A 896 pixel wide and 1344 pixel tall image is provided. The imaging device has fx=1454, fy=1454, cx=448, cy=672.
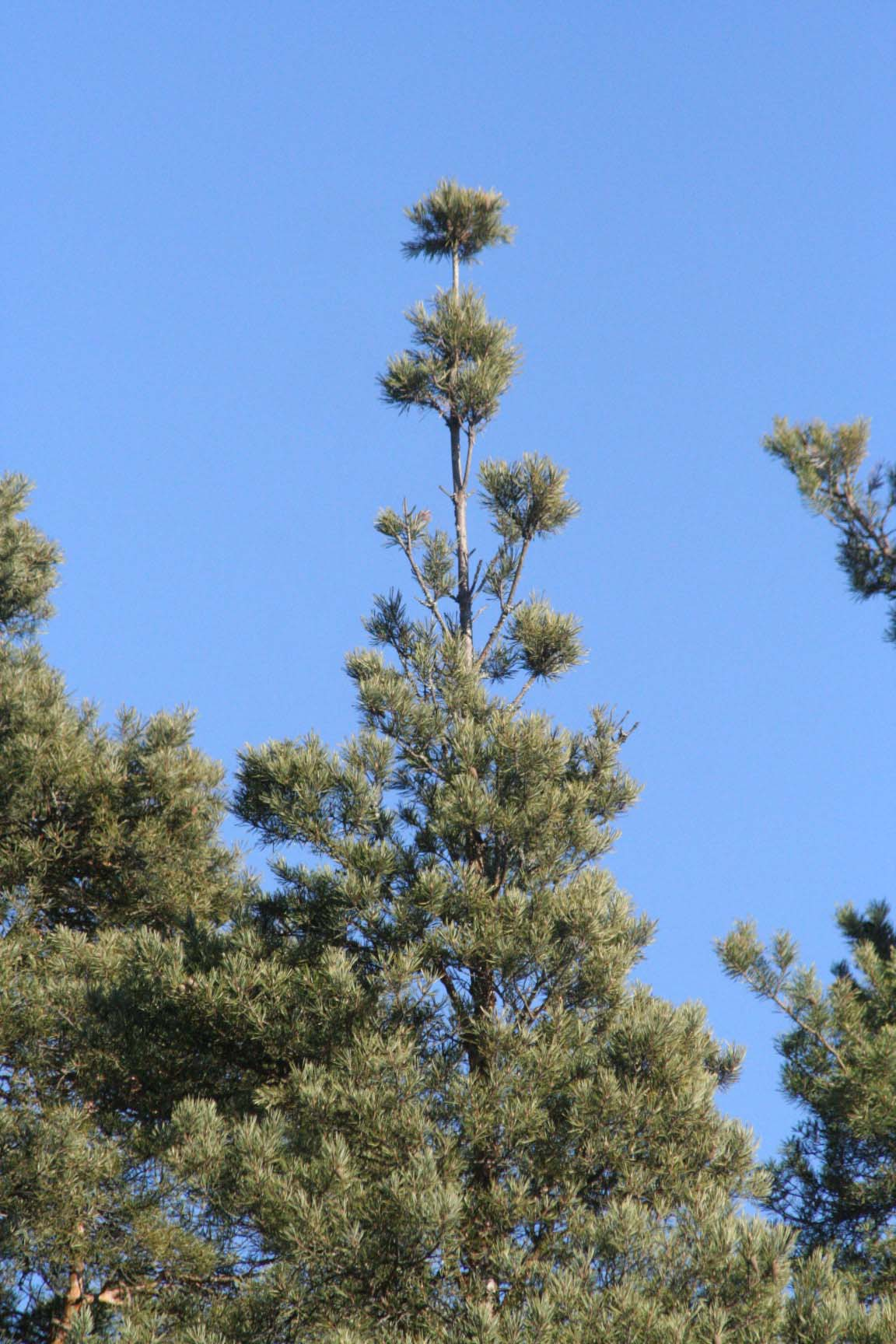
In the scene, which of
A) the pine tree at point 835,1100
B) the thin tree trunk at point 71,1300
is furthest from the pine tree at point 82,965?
the pine tree at point 835,1100

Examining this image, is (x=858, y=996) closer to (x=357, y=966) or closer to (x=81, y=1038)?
(x=357, y=966)

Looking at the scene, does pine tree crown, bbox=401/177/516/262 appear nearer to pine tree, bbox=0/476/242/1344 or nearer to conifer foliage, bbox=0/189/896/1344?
conifer foliage, bbox=0/189/896/1344

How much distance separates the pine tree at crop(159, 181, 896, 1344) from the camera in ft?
19.8

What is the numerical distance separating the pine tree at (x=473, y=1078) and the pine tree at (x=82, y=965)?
745 millimetres

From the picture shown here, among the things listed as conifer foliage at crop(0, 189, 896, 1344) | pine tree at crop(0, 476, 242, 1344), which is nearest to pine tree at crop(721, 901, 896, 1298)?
conifer foliage at crop(0, 189, 896, 1344)

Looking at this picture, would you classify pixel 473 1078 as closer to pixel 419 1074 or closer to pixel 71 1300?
pixel 419 1074

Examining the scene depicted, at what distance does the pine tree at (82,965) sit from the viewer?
7531 mm

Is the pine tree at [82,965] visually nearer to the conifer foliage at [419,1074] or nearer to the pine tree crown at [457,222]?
the conifer foliage at [419,1074]

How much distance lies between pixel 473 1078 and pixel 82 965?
2991 millimetres

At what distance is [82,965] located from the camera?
875 centimetres

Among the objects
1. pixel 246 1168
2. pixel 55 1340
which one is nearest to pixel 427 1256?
pixel 246 1168

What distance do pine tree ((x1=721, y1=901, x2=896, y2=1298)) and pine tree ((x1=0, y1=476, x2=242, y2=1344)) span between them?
3524 millimetres

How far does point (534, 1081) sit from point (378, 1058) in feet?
2.48

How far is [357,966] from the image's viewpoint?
24.5ft
